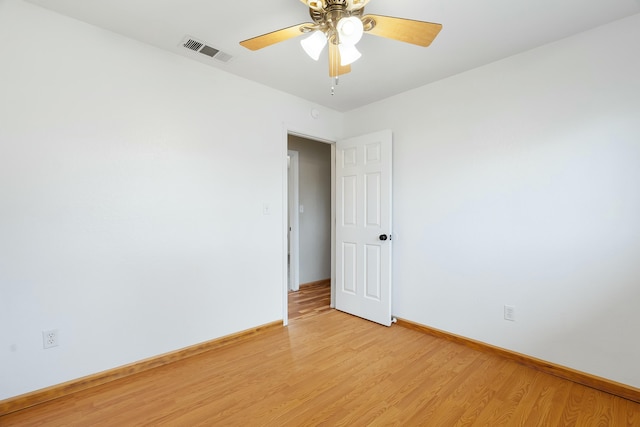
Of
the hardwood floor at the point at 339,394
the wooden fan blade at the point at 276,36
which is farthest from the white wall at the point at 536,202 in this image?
the wooden fan blade at the point at 276,36

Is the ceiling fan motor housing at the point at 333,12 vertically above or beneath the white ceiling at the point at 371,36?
beneath

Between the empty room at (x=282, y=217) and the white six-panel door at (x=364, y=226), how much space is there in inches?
9.7

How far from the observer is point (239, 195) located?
2689mm

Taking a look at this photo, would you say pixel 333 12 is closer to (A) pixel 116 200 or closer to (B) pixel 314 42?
(B) pixel 314 42

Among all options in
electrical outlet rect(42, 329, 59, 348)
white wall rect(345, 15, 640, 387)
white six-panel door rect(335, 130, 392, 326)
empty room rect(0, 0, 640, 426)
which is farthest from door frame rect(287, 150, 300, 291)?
electrical outlet rect(42, 329, 59, 348)

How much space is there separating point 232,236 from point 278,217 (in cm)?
54

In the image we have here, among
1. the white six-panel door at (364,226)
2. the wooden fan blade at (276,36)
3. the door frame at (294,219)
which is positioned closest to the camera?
the wooden fan blade at (276,36)

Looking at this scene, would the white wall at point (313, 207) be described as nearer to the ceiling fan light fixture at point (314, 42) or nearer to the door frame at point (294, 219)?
the door frame at point (294, 219)

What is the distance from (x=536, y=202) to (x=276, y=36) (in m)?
2.19

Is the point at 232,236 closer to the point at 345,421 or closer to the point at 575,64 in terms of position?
the point at 345,421

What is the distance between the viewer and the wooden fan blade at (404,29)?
1377 millimetres

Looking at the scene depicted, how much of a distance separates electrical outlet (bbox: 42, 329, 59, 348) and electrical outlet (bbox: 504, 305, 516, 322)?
10.7 feet

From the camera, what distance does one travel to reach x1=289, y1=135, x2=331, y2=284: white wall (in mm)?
4512

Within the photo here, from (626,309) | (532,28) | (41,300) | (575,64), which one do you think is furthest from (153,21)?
(626,309)
